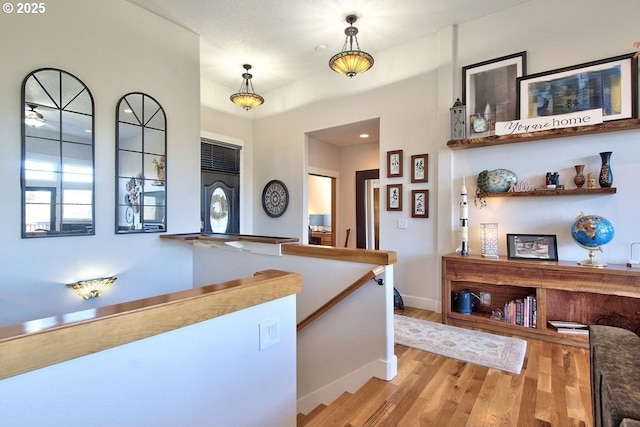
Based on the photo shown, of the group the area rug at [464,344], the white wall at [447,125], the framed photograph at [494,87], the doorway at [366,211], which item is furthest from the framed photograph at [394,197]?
the doorway at [366,211]

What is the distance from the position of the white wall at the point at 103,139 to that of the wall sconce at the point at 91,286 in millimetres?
67

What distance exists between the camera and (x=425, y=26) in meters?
3.70

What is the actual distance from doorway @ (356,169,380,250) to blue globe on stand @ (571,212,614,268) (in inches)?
147

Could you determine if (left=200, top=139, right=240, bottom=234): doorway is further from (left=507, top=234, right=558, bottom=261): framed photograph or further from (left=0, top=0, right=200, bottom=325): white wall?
(left=507, top=234, right=558, bottom=261): framed photograph

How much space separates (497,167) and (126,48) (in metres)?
4.15

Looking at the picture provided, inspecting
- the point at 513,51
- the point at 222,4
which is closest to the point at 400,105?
the point at 513,51

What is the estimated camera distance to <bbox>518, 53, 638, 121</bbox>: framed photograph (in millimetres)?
2816

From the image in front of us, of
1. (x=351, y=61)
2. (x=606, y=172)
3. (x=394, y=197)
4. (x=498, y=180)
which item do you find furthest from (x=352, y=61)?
(x=606, y=172)

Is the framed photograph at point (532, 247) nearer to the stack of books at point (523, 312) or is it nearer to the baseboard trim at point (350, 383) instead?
the stack of books at point (523, 312)

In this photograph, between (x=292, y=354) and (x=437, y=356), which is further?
(x=437, y=356)

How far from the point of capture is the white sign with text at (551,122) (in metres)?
2.90

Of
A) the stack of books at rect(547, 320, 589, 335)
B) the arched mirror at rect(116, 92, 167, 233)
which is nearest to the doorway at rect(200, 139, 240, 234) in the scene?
the arched mirror at rect(116, 92, 167, 233)

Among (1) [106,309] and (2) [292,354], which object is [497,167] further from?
(1) [106,309]

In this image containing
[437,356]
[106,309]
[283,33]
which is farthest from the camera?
[283,33]
